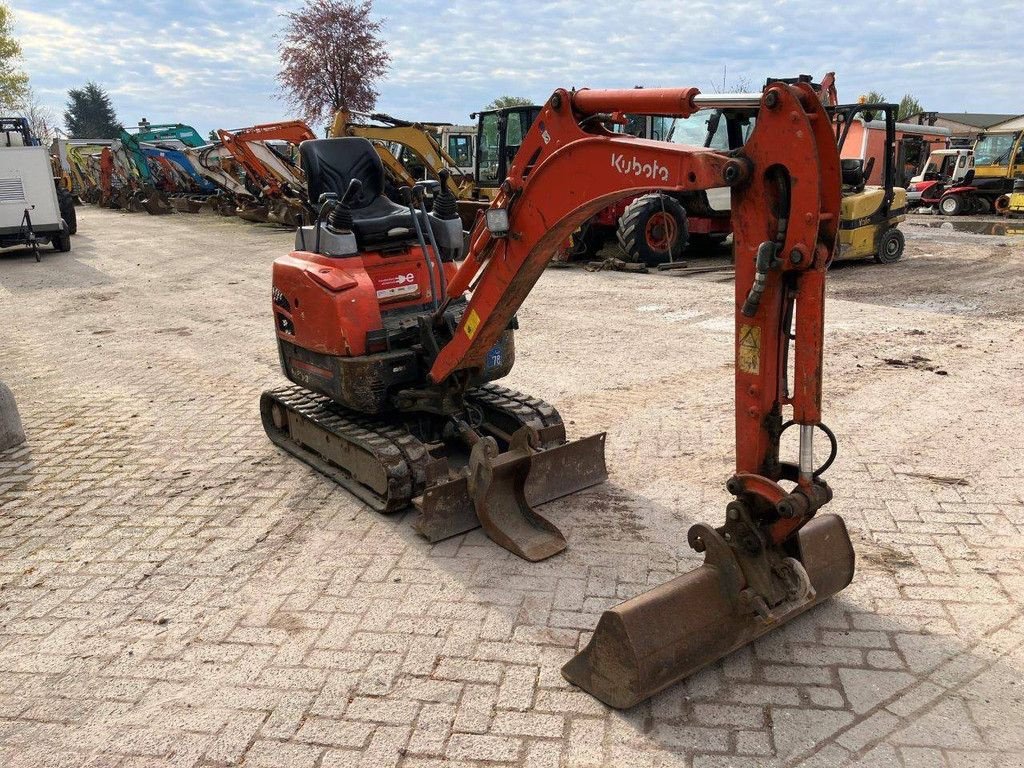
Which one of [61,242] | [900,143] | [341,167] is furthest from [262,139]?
[900,143]

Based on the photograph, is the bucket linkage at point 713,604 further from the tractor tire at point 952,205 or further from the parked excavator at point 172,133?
the parked excavator at point 172,133

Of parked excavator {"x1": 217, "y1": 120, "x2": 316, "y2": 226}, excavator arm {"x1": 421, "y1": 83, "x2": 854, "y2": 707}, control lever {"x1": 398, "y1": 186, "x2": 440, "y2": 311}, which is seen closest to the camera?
excavator arm {"x1": 421, "y1": 83, "x2": 854, "y2": 707}

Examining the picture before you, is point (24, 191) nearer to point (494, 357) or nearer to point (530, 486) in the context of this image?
point (494, 357)

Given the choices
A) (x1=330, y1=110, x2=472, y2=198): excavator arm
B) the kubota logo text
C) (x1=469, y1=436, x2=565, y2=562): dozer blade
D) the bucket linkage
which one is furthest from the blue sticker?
(x1=330, y1=110, x2=472, y2=198): excavator arm

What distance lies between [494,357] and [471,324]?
699 mm

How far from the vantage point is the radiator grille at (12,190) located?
15891 millimetres

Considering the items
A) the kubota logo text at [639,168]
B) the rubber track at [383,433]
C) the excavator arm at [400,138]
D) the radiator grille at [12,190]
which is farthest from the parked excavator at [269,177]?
the kubota logo text at [639,168]

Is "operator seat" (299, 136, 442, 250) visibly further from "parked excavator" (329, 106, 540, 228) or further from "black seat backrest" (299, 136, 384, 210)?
"parked excavator" (329, 106, 540, 228)

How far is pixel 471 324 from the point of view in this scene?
4.71 m

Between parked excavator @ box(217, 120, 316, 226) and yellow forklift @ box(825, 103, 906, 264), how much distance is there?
12497mm

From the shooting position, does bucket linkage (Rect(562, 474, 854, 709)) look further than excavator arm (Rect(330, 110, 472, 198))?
No

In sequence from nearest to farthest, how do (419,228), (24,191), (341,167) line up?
(419,228) < (341,167) < (24,191)

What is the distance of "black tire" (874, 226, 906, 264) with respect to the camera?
13.8 meters

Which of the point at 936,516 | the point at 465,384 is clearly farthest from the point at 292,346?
the point at 936,516
